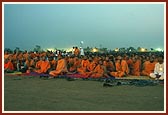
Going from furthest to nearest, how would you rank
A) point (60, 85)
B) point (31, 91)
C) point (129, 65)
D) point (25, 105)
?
point (129, 65), point (60, 85), point (31, 91), point (25, 105)

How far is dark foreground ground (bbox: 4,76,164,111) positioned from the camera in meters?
8.62

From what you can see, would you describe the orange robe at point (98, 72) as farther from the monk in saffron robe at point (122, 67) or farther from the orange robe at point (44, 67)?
the orange robe at point (44, 67)

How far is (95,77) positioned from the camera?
14266mm

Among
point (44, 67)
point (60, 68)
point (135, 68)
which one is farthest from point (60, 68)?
point (135, 68)

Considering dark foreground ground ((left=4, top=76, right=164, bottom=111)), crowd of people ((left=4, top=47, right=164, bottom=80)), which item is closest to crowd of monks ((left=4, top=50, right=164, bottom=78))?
crowd of people ((left=4, top=47, right=164, bottom=80))

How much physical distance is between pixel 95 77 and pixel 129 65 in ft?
8.75

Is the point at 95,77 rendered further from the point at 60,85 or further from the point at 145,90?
the point at 145,90

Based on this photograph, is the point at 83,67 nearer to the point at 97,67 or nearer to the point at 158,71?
the point at 97,67

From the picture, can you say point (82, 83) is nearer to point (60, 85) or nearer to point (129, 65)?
point (60, 85)

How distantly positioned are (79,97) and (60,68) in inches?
231

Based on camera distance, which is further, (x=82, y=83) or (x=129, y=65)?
(x=129, y=65)

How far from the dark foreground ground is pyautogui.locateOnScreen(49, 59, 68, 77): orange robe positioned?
231cm

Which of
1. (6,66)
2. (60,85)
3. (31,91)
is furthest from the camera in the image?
(6,66)

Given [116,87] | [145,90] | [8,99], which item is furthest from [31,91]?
[145,90]
